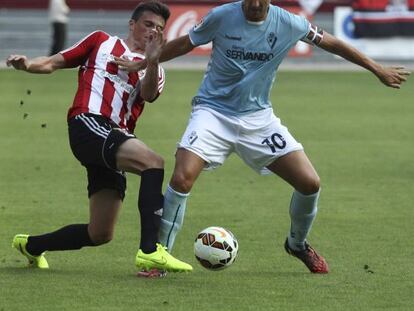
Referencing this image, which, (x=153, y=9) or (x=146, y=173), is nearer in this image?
(x=146, y=173)

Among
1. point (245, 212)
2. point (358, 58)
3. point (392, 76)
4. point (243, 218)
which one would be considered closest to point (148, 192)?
point (358, 58)

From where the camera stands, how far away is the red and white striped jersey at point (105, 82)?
862 cm

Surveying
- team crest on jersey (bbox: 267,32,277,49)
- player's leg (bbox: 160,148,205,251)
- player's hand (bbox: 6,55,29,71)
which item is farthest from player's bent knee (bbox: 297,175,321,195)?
player's hand (bbox: 6,55,29,71)

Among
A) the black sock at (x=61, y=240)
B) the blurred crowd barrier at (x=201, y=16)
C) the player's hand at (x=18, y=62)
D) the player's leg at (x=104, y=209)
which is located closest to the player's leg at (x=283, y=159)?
the player's leg at (x=104, y=209)

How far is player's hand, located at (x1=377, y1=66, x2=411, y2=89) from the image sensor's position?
8977 millimetres

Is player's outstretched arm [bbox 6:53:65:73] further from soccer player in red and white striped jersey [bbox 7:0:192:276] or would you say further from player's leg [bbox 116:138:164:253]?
player's leg [bbox 116:138:164:253]

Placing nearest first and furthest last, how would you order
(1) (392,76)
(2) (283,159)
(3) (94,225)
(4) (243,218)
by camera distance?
(2) (283,159) → (3) (94,225) → (1) (392,76) → (4) (243,218)

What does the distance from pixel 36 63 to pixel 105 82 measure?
1.71 feet

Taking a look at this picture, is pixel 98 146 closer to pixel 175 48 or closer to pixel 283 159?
pixel 175 48

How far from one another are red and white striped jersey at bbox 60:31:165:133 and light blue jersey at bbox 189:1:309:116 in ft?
1.38

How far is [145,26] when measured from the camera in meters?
8.70

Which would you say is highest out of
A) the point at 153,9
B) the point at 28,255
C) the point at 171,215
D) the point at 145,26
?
the point at 153,9

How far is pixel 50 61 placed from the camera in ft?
28.1

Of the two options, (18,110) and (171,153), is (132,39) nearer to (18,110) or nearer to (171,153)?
(171,153)
